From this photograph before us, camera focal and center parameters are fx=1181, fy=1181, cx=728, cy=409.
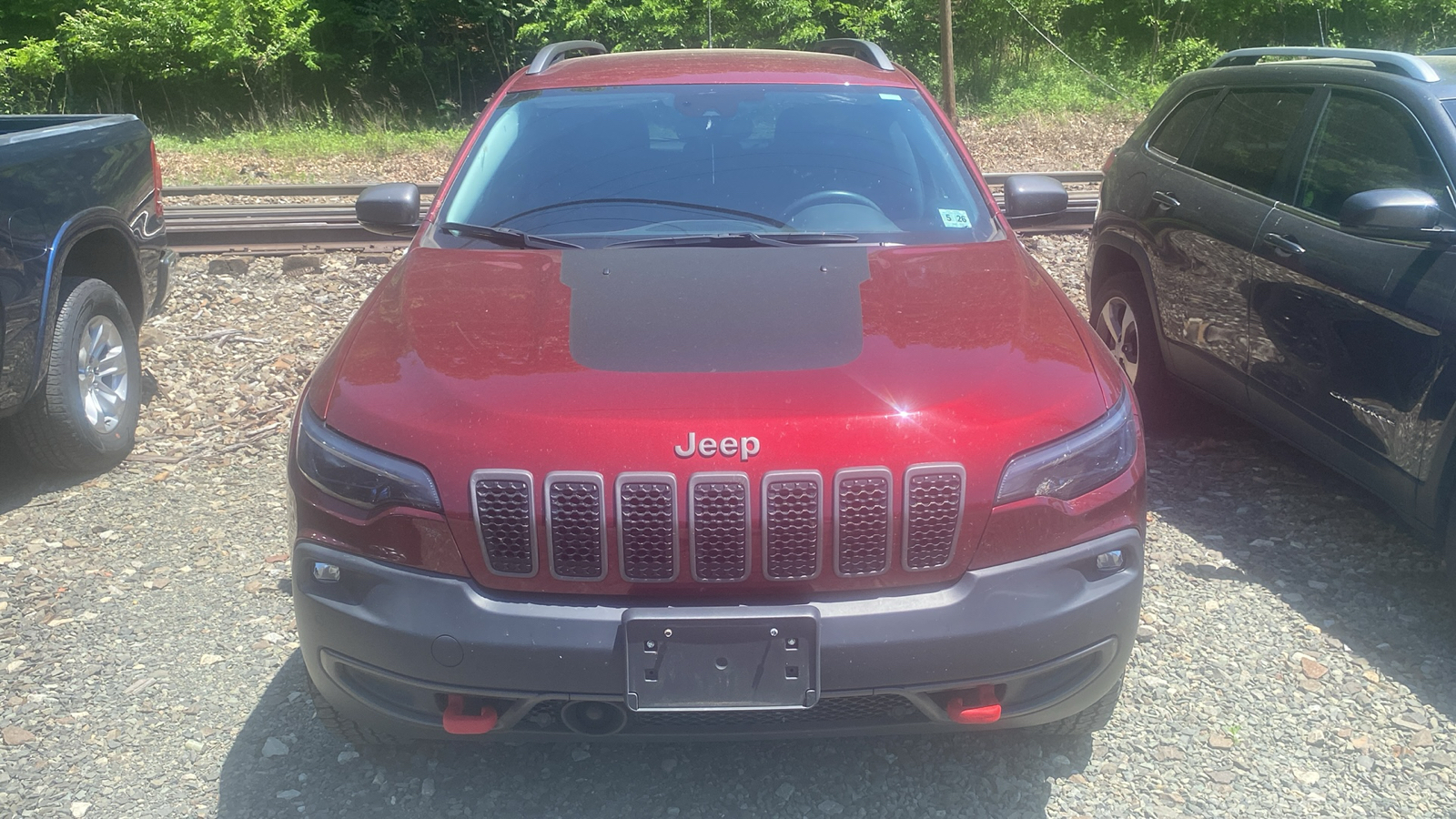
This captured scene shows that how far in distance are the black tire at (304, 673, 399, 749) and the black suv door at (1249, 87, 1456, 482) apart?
3.08 meters

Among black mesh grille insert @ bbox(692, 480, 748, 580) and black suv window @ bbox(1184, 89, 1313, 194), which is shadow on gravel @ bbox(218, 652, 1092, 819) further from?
black suv window @ bbox(1184, 89, 1313, 194)

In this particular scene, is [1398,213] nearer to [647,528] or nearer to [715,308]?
[715,308]

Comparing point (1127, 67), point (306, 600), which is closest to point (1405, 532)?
point (306, 600)

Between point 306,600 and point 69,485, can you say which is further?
point 69,485

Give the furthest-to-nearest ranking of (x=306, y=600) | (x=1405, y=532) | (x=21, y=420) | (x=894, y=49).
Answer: (x=894, y=49)
(x=21, y=420)
(x=1405, y=532)
(x=306, y=600)

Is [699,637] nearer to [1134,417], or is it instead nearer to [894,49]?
[1134,417]

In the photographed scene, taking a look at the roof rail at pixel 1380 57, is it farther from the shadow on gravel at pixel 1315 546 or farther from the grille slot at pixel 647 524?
the grille slot at pixel 647 524

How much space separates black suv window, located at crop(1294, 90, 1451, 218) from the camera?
378 cm

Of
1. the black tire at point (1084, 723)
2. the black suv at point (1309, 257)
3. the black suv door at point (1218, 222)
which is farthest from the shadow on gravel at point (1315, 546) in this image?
the black tire at point (1084, 723)

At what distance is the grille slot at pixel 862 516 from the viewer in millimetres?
2369

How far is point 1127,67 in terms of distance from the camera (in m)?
23.1

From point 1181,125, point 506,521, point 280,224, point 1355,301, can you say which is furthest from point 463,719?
point 280,224

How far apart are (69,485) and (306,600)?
118 inches

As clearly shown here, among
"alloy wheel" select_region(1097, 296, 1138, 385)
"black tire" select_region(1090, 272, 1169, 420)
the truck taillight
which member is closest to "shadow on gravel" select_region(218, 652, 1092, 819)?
"black tire" select_region(1090, 272, 1169, 420)
